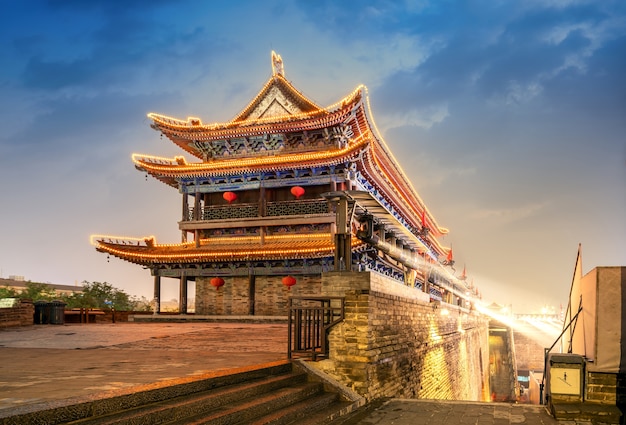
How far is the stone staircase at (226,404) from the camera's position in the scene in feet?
16.7

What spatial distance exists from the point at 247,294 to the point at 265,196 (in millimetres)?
4781

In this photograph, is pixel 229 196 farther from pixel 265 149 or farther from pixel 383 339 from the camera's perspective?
pixel 383 339

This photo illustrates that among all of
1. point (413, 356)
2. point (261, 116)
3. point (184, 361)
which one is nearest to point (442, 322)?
point (413, 356)

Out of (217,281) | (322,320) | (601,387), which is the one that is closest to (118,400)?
(322,320)

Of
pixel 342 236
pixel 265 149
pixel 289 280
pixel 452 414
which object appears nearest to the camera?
pixel 452 414

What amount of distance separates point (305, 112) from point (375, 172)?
4.50 m

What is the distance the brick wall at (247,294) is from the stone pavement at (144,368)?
9.63 meters

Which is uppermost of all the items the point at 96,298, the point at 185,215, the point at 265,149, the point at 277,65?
the point at 277,65

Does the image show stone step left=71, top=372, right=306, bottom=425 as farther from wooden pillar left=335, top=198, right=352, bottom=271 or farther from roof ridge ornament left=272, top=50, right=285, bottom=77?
roof ridge ornament left=272, top=50, right=285, bottom=77

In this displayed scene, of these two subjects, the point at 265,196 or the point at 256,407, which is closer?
the point at 256,407

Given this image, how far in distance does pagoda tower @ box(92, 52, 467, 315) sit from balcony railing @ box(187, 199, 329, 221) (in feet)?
0.16

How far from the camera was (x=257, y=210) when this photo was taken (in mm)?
26016

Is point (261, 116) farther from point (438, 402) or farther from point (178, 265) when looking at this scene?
point (438, 402)

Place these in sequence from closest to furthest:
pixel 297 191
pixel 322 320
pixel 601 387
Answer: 1. pixel 601 387
2. pixel 322 320
3. pixel 297 191
